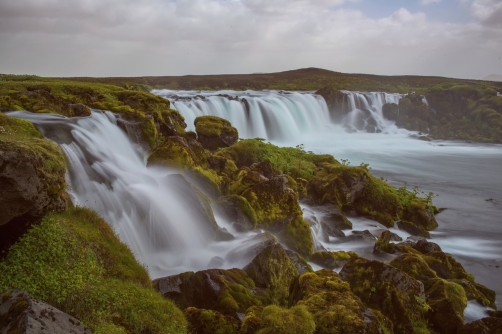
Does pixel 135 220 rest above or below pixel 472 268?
above

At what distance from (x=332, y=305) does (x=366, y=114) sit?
143ft

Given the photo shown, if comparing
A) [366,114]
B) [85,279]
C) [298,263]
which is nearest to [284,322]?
[85,279]

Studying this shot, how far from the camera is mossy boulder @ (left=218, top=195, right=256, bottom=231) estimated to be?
12.5 meters

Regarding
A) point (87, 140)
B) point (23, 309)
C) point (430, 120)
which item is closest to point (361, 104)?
point (430, 120)

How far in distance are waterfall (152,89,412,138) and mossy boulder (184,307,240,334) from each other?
20.4 metres

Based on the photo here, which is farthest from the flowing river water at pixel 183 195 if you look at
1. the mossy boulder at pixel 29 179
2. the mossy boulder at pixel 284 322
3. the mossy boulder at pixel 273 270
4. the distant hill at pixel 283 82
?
the distant hill at pixel 283 82

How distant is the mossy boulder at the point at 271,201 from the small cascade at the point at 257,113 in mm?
14286

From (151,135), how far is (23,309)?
11.7 metres

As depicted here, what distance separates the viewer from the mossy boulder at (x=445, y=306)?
8.42 m

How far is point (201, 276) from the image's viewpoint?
8.14 m

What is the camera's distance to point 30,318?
4809mm

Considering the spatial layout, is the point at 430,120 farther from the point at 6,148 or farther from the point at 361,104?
the point at 6,148

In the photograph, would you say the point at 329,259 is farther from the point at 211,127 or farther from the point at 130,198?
the point at 211,127

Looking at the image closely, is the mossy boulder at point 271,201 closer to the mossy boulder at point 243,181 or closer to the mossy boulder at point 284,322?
the mossy boulder at point 243,181
